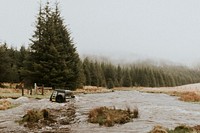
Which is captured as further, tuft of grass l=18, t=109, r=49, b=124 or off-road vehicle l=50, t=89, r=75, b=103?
off-road vehicle l=50, t=89, r=75, b=103

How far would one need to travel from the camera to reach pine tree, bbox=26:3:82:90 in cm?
5438

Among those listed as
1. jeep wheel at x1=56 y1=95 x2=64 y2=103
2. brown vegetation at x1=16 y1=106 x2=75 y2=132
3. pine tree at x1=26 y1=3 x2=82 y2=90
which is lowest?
brown vegetation at x1=16 y1=106 x2=75 y2=132

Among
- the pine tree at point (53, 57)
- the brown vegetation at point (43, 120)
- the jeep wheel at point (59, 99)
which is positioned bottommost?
the brown vegetation at point (43, 120)

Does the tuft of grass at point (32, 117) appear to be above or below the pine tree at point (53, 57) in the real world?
below

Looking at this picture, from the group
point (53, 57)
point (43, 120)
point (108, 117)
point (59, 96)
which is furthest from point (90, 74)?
point (108, 117)

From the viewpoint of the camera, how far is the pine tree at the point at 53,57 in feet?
178

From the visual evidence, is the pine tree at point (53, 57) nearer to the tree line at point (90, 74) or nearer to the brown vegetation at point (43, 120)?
the tree line at point (90, 74)

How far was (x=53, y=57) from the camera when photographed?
54.3 metres

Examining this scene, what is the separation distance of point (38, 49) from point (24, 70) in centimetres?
442

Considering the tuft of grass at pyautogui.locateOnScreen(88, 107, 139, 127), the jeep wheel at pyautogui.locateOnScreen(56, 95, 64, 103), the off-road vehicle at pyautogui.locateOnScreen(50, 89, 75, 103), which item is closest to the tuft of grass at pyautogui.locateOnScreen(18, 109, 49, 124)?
the tuft of grass at pyautogui.locateOnScreen(88, 107, 139, 127)

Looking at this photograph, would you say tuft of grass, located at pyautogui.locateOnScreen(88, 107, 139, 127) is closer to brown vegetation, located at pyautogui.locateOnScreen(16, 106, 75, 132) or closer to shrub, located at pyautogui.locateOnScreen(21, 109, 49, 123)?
brown vegetation, located at pyautogui.locateOnScreen(16, 106, 75, 132)

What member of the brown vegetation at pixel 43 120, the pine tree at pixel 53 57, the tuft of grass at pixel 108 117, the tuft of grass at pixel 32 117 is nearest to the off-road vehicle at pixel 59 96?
the brown vegetation at pixel 43 120

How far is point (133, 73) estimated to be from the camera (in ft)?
543

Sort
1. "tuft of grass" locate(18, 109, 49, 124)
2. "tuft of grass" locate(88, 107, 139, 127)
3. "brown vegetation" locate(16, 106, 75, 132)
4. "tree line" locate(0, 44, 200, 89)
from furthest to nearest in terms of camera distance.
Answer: "tree line" locate(0, 44, 200, 89)
"tuft of grass" locate(18, 109, 49, 124)
"tuft of grass" locate(88, 107, 139, 127)
"brown vegetation" locate(16, 106, 75, 132)
